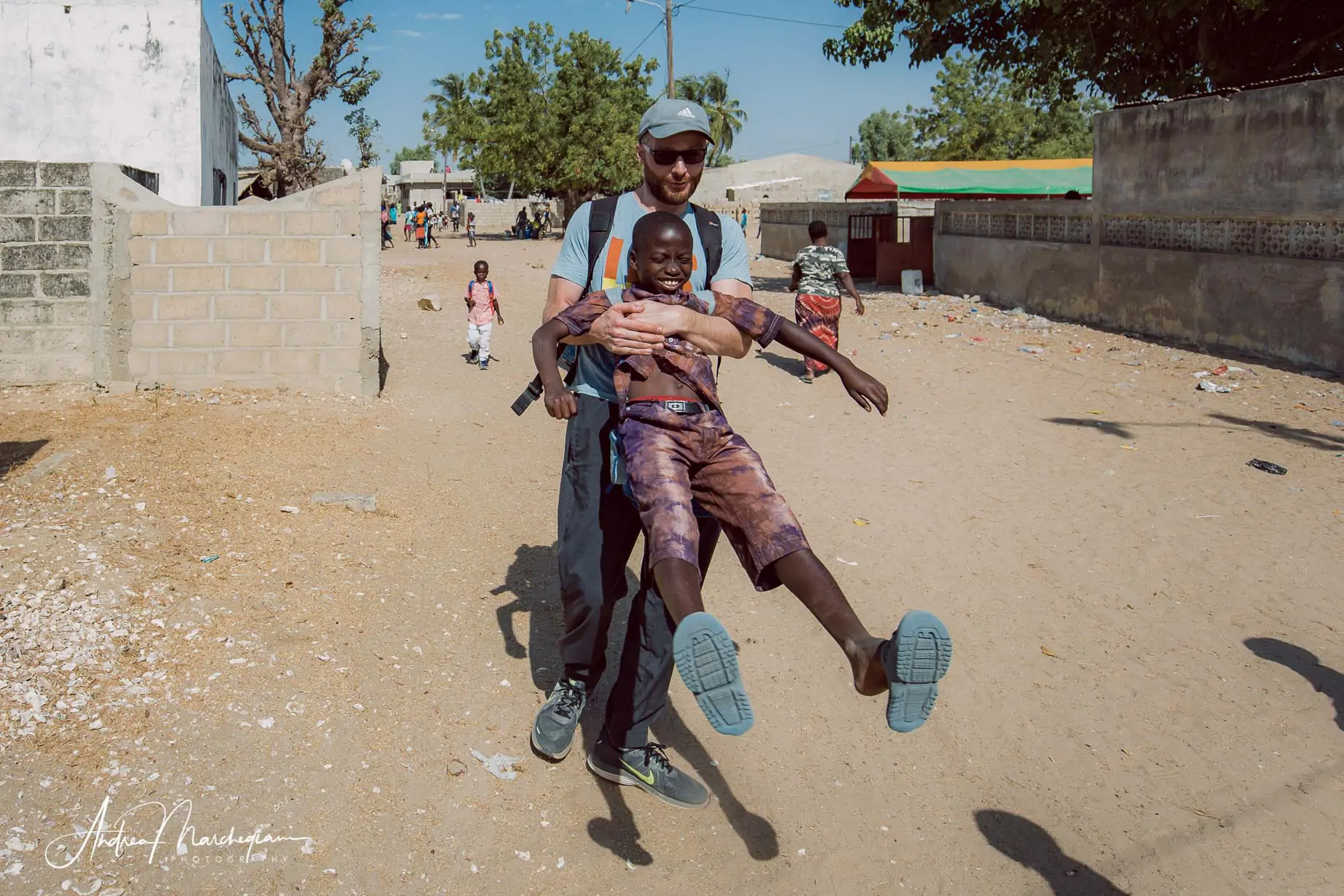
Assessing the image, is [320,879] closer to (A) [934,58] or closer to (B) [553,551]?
(B) [553,551]

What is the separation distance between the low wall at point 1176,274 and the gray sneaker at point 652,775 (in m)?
9.41

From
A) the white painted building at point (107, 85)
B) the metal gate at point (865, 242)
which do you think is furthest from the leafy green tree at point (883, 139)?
the white painted building at point (107, 85)

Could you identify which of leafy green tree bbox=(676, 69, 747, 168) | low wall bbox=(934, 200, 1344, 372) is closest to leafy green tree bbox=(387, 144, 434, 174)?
leafy green tree bbox=(676, 69, 747, 168)

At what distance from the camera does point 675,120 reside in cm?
321

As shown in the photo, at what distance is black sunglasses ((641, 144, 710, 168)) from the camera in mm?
3234

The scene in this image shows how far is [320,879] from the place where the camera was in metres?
2.99

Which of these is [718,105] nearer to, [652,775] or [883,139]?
[883,139]

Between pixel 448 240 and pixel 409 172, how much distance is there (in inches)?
1573

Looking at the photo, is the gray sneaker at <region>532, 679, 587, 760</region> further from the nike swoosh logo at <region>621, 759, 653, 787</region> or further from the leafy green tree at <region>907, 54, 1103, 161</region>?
the leafy green tree at <region>907, 54, 1103, 161</region>

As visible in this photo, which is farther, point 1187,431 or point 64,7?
point 64,7

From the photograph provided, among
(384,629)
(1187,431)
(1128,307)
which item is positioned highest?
(1128,307)

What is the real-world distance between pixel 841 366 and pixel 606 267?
0.76 metres

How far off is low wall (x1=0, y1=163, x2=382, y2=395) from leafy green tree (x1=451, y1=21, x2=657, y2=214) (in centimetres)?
2988

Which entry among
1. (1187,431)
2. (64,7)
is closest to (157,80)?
(64,7)
